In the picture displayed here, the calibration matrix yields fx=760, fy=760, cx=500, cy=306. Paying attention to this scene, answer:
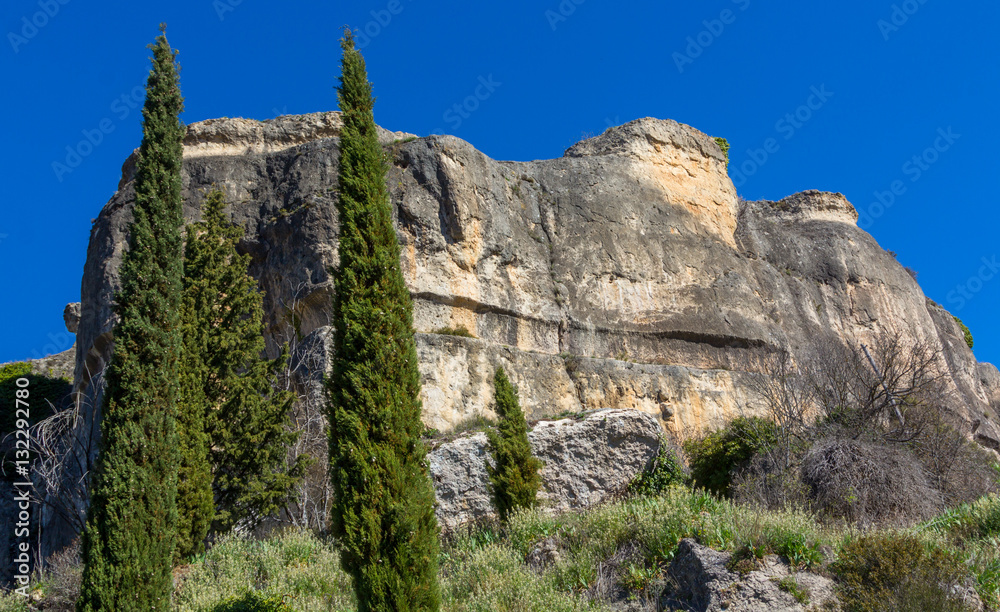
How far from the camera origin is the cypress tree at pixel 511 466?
50.1 ft

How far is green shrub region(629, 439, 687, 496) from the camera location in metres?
16.1

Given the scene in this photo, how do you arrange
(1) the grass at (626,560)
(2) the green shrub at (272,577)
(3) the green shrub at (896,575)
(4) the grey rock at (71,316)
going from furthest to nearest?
1. (4) the grey rock at (71,316)
2. (2) the green shrub at (272,577)
3. (1) the grass at (626,560)
4. (3) the green shrub at (896,575)

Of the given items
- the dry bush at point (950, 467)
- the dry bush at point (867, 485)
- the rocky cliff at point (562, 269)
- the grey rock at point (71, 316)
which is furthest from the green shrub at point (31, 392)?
the dry bush at point (950, 467)

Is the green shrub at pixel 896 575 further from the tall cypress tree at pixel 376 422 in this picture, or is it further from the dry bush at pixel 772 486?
the tall cypress tree at pixel 376 422

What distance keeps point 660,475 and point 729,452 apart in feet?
5.97

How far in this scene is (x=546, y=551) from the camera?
12039 mm

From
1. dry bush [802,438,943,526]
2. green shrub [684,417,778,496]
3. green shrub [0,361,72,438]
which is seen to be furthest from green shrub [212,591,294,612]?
green shrub [0,361,72,438]

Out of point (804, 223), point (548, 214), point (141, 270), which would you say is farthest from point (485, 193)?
point (804, 223)

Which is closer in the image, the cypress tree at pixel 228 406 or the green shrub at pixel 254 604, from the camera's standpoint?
the green shrub at pixel 254 604

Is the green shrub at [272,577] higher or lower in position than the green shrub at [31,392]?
lower

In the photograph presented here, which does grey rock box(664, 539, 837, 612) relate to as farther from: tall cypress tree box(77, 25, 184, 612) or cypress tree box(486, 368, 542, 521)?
tall cypress tree box(77, 25, 184, 612)

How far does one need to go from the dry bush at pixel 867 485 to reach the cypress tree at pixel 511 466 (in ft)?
17.5

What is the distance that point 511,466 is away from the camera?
51.1ft

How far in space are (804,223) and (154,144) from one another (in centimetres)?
2915
